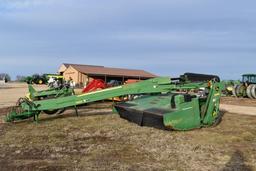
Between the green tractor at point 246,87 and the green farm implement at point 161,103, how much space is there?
21.1 metres

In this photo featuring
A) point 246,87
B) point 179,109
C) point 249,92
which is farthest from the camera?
point 246,87

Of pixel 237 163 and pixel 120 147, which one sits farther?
pixel 120 147

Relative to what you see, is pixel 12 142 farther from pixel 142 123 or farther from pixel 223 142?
pixel 223 142

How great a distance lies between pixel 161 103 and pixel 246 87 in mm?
24513

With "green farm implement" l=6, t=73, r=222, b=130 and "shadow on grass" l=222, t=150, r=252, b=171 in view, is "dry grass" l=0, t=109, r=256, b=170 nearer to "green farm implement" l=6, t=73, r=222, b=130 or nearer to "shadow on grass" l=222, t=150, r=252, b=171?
"shadow on grass" l=222, t=150, r=252, b=171

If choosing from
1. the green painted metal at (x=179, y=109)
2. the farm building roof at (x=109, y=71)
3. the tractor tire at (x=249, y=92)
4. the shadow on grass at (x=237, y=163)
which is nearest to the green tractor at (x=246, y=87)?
the tractor tire at (x=249, y=92)

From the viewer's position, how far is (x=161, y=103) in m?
11.5

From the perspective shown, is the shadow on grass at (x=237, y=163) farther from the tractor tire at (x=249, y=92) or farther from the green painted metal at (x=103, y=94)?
the tractor tire at (x=249, y=92)

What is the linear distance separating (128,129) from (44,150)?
316 cm

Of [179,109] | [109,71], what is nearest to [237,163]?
[179,109]

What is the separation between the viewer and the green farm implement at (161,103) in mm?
10578

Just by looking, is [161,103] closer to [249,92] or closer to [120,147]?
[120,147]

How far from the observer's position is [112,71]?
239 feet

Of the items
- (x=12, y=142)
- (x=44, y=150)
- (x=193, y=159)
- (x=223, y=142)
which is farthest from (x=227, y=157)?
(x=12, y=142)
